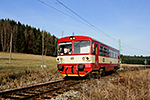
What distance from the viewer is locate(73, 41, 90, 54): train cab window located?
383 inches

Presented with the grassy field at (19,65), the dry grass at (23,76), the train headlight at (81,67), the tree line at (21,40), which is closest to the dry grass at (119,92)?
the train headlight at (81,67)

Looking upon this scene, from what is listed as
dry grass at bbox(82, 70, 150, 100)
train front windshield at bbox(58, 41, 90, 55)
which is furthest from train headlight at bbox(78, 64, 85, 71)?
dry grass at bbox(82, 70, 150, 100)

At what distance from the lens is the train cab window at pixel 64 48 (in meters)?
10.4

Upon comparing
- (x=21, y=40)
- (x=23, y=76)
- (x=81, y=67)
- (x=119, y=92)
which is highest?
(x=21, y=40)

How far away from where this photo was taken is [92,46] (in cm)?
974

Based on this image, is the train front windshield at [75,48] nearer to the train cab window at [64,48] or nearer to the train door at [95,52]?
the train cab window at [64,48]

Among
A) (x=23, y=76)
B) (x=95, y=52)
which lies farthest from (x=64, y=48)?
(x=23, y=76)

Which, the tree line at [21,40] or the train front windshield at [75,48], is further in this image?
the tree line at [21,40]

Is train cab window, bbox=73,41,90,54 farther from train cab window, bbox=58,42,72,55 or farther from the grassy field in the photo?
the grassy field

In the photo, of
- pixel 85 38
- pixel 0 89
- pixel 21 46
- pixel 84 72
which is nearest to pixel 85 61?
pixel 84 72

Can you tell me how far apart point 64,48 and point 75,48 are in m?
1.00

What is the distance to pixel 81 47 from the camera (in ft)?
32.7

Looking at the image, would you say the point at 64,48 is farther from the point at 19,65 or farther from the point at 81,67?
the point at 19,65

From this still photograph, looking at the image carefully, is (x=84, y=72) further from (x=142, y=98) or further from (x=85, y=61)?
(x=142, y=98)
